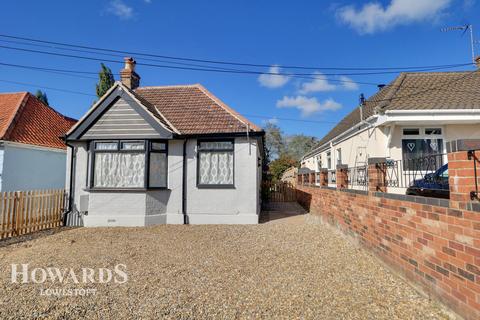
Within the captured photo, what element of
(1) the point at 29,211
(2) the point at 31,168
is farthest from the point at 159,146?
(2) the point at 31,168

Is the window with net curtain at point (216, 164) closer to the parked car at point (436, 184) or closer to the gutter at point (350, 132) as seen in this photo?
the gutter at point (350, 132)

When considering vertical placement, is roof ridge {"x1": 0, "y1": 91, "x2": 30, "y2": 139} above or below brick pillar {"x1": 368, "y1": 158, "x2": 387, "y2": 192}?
above

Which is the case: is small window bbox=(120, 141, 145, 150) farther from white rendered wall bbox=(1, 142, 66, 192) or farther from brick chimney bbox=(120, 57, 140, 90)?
white rendered wall bbox=(1, 142, 66, 192)

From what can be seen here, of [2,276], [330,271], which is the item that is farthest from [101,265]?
[330,271]

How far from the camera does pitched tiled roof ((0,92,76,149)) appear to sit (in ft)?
38.7

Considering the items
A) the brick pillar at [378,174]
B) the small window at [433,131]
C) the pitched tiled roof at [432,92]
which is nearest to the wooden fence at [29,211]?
the brick pillar at [378,174]

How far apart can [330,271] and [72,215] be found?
30.0ft

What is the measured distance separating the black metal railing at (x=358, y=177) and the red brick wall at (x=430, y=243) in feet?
2.28

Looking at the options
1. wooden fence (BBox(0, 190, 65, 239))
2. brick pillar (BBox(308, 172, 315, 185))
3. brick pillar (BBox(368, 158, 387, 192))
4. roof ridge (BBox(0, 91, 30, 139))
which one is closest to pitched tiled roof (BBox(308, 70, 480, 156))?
brick pillar (BBox(308, 172, 315, 185))

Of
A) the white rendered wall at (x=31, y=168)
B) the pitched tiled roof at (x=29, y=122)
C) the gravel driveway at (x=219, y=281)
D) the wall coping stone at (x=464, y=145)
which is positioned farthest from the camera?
the pitched tiled roof at (x=29, y=122)

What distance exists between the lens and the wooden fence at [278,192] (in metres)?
17.0

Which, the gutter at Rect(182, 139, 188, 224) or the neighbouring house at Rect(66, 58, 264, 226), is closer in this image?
the neighbouring house at Rect(66, 58, 264, 226)

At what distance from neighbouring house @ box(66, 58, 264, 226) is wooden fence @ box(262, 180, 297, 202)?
7587 millimetres

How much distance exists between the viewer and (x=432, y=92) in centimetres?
1047
